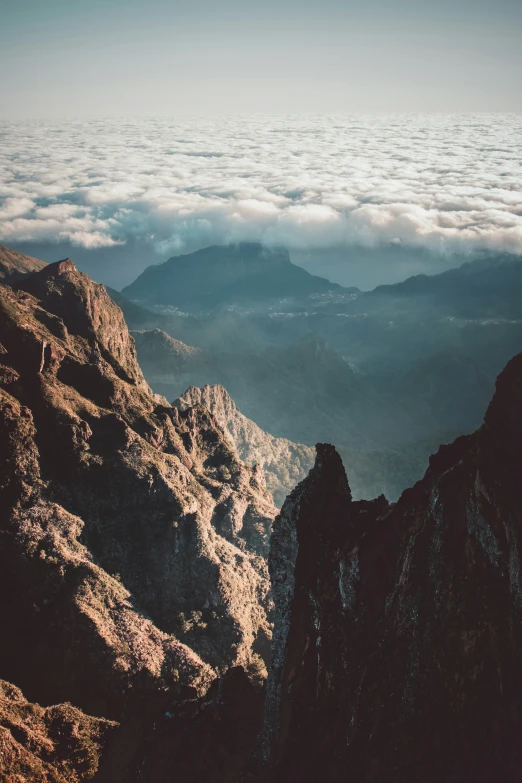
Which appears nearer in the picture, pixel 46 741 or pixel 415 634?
pixel 415 634

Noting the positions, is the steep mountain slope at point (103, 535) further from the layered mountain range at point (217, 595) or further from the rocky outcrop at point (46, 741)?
the rocky outcrop at point (46, 741)

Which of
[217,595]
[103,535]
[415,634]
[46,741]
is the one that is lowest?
[217,595]

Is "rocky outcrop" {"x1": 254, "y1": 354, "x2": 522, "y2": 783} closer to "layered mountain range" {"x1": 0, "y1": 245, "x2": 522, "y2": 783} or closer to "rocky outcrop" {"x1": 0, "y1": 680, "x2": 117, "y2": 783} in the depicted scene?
"layered mountain range" {"x1": 0, "y1": 245, "x2": 522, "y2": 783}

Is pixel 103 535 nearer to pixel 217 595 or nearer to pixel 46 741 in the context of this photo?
pixel 217 595

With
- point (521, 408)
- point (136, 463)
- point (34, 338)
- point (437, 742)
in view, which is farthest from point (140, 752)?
point (34, 338)

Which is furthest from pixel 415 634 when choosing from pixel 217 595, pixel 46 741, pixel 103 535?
pixel 103 535

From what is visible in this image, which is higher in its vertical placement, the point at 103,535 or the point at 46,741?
the point at 46,741

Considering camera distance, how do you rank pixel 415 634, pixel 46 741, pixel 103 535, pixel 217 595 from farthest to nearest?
1. pixel 217 595
2. pixel 103 535
3. pixel 46 741
4. pixel 415 634
